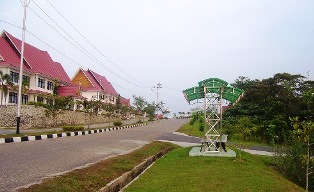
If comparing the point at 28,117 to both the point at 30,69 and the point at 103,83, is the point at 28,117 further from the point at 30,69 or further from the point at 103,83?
the point at 103,83

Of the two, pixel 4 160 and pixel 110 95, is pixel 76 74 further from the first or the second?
pixel 4 160

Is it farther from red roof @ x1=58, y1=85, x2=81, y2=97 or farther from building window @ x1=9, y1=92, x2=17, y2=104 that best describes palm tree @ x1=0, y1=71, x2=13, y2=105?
red roof @ x1=58, y1=85, x2=81, y2=97

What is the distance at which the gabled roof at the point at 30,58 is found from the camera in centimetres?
3259

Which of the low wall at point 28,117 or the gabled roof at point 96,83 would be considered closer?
the low wall at point 28,117

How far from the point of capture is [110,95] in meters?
61.1

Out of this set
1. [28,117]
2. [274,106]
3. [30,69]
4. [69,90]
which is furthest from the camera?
[69,90]

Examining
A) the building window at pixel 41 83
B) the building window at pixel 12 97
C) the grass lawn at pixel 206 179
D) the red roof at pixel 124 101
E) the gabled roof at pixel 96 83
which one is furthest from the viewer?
the red roof at pixel 124 101

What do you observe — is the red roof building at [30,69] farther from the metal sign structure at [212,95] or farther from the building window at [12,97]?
the metal sign structure at [212,95]

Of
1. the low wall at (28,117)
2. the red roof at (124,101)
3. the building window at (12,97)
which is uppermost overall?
the red roof at (124,101)

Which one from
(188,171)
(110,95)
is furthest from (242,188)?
(110,95)

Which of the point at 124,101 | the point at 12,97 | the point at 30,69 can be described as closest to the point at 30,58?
the point at 30,69

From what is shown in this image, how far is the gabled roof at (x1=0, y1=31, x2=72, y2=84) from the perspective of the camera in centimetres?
3259

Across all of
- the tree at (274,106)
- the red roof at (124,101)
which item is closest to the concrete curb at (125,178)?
the tree at (274,106)

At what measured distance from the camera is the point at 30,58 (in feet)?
123
